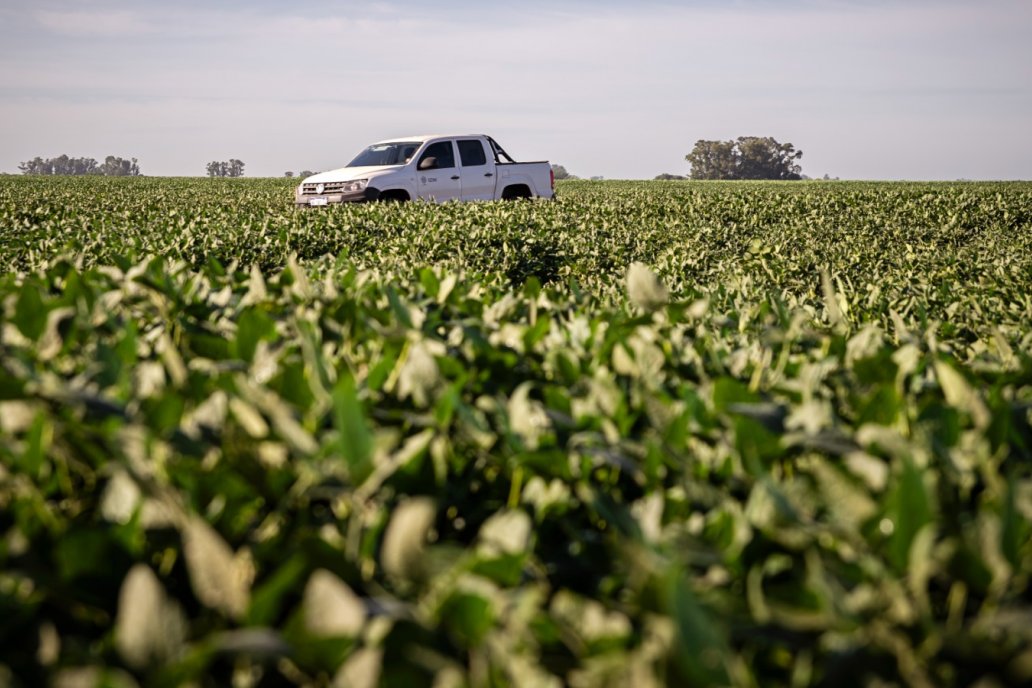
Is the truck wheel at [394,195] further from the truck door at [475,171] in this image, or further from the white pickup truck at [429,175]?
the truck door at [475,171]

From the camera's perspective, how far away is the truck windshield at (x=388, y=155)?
20453 millimetres

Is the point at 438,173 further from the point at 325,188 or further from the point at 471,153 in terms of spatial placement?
the point at 325,188

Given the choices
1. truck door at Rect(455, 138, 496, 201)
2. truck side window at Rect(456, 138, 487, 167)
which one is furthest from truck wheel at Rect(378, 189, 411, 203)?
truck side window at Rect(456, 138, 487, 167)

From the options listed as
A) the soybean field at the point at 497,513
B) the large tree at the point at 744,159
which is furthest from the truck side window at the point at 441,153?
the large tree at the point at 744,159

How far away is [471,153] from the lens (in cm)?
2084

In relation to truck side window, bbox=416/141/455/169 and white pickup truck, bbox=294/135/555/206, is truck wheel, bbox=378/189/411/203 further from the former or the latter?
truck side window, bbox=416/141/455/169

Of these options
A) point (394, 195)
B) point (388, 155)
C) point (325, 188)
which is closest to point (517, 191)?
point (388, 155)

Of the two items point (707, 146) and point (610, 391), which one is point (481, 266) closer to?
point (610, 391)

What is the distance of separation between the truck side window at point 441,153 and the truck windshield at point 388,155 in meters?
0.40

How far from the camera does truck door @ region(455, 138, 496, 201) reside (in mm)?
20562

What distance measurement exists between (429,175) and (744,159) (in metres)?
141

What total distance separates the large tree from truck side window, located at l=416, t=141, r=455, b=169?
5313 inches

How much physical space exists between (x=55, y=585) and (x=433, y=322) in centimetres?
147

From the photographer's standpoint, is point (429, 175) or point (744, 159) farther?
point (744, 159)
